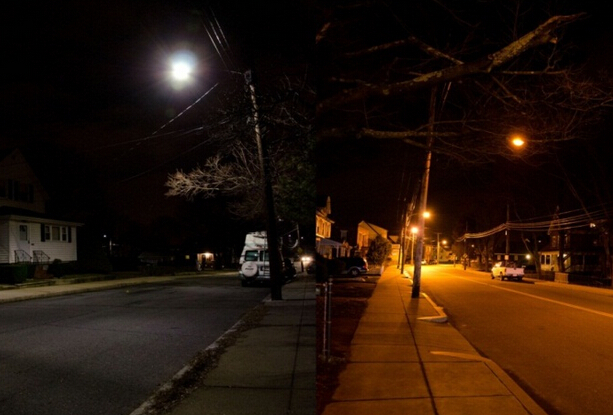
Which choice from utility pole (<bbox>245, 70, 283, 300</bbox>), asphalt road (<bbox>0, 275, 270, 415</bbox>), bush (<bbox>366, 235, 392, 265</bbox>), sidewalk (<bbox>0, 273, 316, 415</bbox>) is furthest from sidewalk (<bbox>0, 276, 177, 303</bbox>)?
bush (<bbox>366, 235, 392, 265</bbox>)

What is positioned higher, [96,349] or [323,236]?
[323,236]

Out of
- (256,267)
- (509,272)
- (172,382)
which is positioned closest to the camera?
(172,382)

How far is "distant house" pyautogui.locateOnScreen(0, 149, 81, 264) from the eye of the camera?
98.5ft

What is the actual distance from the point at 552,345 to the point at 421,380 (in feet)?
15.9

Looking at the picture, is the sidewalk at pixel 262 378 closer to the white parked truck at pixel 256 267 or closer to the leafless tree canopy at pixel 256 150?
the leafless tree canopy at pixel 256 150

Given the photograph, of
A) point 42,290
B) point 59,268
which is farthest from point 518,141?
point 59,268

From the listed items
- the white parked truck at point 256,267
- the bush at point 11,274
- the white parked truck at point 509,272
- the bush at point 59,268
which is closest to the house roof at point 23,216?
the bush at point 59,268

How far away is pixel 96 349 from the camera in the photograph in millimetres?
9383

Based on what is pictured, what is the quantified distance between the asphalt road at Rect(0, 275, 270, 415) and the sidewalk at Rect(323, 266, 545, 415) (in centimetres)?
256

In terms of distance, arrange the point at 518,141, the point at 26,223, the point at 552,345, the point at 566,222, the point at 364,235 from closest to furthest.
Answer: the point at 518,141
the point at 552,345
the point at 26,223
the point at 566,222
the point at 364,235

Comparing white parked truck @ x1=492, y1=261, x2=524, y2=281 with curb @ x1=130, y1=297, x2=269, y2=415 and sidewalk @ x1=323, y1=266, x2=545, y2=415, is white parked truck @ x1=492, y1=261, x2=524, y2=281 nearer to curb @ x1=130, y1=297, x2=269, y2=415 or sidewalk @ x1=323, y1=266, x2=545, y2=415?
sidewalk @ x1=323, y1=266, x2=545, y2=415

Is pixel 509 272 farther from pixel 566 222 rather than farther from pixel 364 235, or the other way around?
pixel 364 235

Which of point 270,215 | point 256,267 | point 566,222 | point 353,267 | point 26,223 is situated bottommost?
point 353,267

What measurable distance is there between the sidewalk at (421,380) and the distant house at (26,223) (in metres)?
25.2
